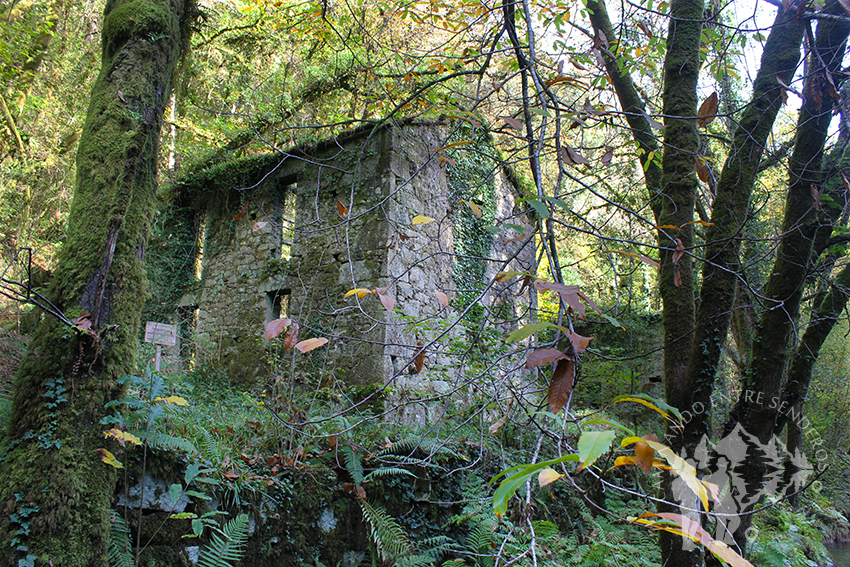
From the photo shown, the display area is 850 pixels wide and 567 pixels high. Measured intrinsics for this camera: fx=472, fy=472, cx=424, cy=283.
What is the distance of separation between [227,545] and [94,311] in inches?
58.9

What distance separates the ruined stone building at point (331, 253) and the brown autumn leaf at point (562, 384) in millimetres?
4638

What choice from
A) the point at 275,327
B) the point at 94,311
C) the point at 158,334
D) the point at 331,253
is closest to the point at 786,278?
the point at 275,327

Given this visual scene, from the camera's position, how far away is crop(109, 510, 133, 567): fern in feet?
7.93

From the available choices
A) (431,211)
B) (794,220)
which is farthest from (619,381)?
(794,220)

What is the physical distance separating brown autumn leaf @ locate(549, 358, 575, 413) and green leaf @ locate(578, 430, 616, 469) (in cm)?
15

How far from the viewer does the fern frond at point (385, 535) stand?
3.36 meters

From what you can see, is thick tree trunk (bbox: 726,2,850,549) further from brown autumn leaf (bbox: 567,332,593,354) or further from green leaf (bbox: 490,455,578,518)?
green leaf (bbox: 490,455,578,518)

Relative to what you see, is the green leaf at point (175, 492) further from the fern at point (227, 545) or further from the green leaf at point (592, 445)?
the green leaf at point (592, 445)

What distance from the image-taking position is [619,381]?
7973mm

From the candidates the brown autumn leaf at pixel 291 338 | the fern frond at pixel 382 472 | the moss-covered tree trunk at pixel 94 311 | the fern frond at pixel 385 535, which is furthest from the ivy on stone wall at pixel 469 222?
the brown autumn leaf at pixel 291 338

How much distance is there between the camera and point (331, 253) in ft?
22.9

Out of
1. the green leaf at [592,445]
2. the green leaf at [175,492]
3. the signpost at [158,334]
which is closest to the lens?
the green leaf at [592,445]

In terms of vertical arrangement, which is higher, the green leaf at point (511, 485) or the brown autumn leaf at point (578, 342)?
the brown autumn leaf at point (578, 342)

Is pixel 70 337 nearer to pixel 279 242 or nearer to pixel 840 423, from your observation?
pixel 279 242
